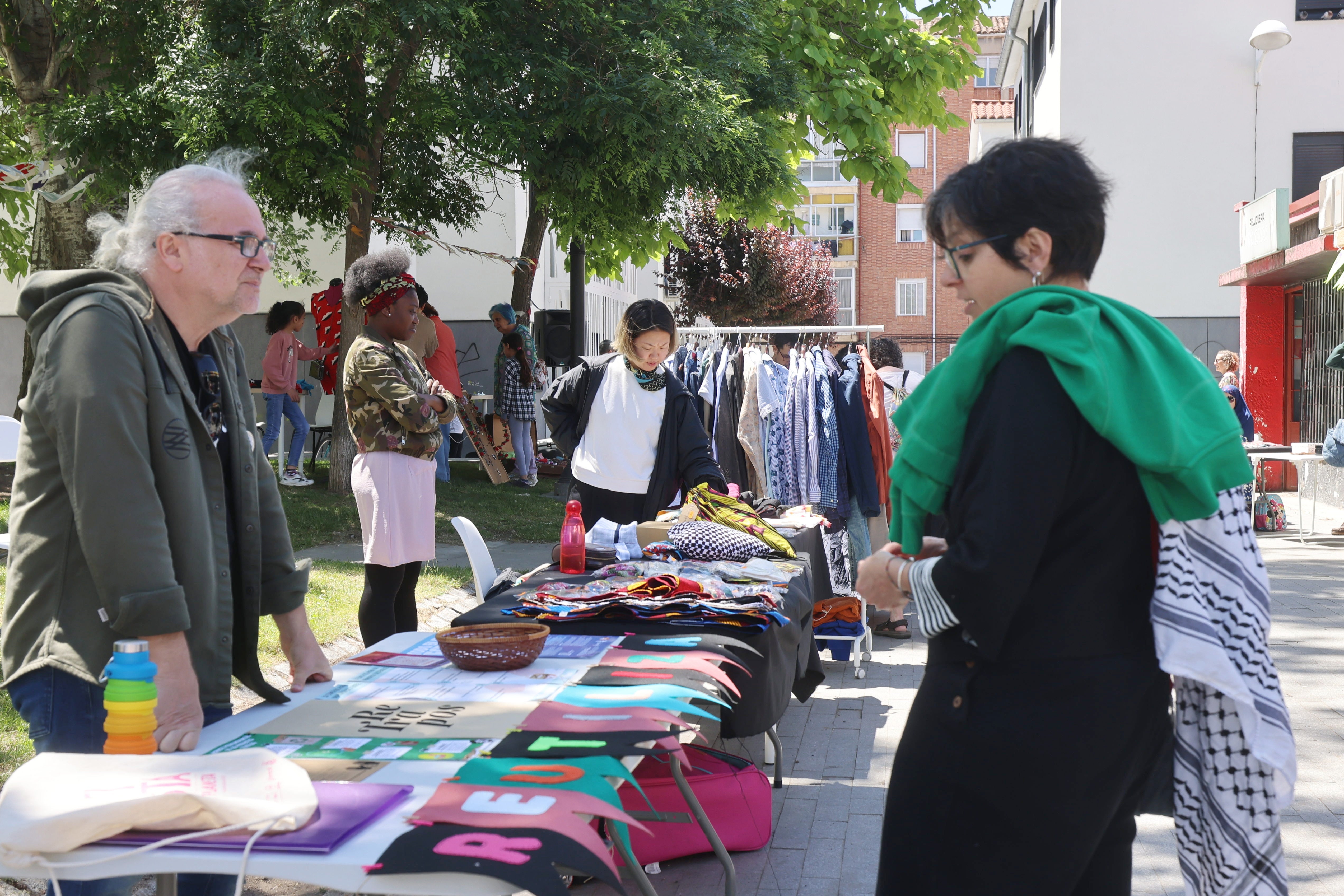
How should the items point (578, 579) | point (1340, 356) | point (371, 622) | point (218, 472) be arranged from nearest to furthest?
point (218, 472)
point (578, 579)
point (371, 622)
point (1340, 356)

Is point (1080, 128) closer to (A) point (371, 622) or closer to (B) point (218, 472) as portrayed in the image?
(A) point (371, 622)

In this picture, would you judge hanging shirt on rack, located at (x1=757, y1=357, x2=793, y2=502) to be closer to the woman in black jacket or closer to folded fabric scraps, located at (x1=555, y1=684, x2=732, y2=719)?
the woman in black jacket

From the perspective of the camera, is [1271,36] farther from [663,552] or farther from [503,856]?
[503,856]

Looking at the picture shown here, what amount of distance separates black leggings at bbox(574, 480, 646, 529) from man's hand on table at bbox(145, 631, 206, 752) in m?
3.46

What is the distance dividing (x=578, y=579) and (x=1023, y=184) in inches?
91.9

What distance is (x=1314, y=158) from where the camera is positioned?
18.3 m

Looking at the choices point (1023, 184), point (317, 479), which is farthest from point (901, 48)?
point (1023, 184)

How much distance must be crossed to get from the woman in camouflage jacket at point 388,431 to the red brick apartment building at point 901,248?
39.9m

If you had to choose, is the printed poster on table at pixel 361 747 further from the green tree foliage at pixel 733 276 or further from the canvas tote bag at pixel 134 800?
the green tree foliage at pixel 733 276

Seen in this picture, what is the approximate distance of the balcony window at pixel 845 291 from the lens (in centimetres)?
4597

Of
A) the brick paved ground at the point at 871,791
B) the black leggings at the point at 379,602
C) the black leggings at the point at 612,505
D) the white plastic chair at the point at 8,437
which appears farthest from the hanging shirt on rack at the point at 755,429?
the white plastic chair at the point at 8,437

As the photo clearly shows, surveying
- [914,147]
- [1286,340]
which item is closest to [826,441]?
[1286,340]

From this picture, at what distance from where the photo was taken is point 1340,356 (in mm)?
11203

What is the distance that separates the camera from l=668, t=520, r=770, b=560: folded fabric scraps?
13.7 feet
